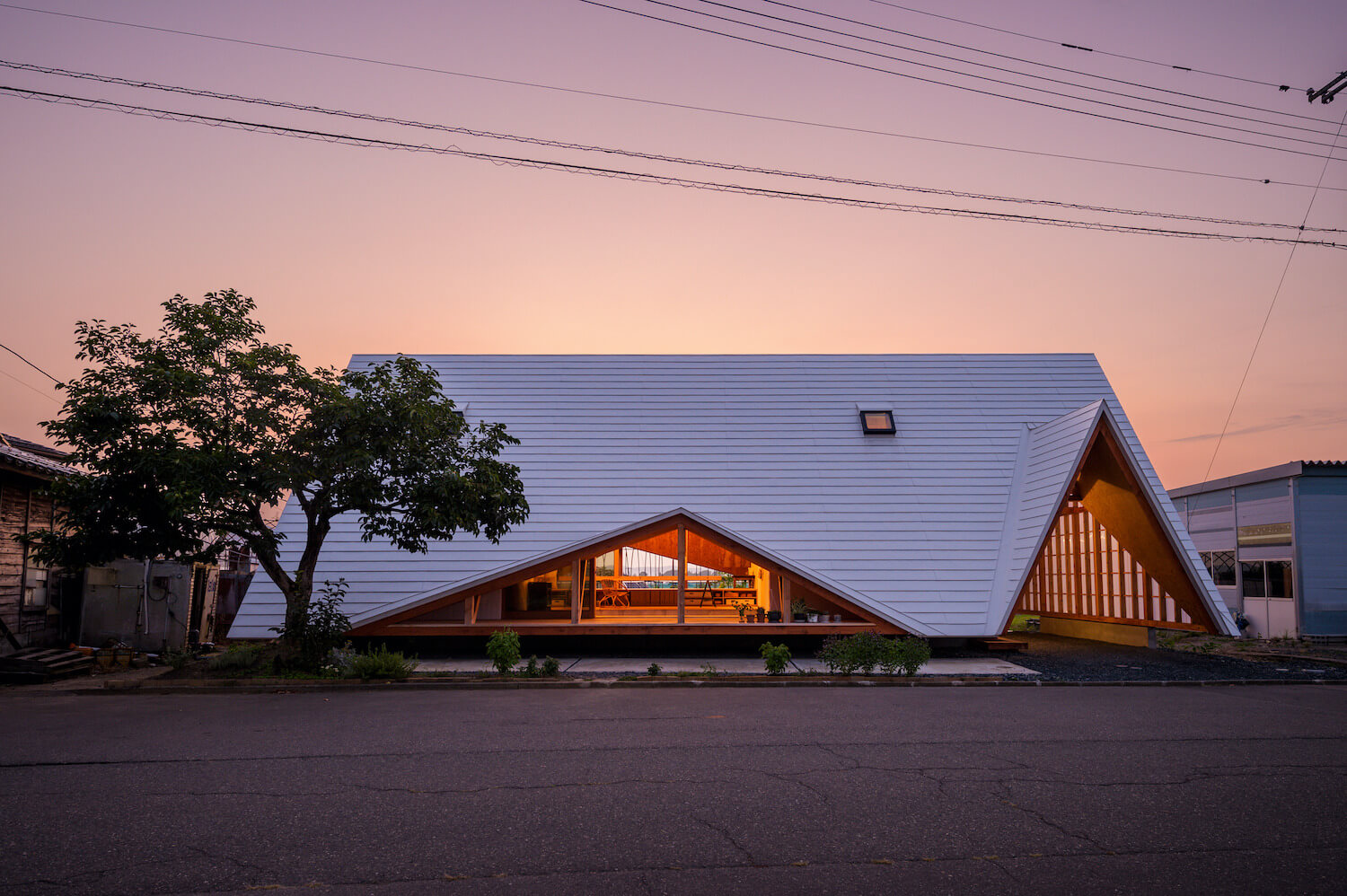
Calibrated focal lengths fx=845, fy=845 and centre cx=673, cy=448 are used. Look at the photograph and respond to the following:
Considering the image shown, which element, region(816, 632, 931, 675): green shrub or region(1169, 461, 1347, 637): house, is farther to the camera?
region(1169, 461, 1347, 637): house

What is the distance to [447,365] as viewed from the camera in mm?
22219

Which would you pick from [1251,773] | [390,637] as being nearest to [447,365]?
[390,637]

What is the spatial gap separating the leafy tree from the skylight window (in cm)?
1012

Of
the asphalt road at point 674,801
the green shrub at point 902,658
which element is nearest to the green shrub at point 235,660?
the asphalt road at point 674,801

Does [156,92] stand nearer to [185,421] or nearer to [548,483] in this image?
[185,421]

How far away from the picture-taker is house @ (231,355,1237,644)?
1616 centimetres

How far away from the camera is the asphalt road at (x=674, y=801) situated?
4668 mm

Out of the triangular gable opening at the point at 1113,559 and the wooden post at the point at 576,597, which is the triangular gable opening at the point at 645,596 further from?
the triangular gable opening at the point at 1113,559

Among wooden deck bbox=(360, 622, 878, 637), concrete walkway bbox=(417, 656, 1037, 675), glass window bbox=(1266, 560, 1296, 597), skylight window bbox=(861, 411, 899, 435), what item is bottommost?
concrete walkway bbox=(417, 656, 1037, 675)

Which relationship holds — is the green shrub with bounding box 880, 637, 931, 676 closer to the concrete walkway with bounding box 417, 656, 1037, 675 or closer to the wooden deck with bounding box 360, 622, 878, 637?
the concrete walkway with bounding box 417, 656, 1037, 675

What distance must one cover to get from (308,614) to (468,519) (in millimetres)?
2956

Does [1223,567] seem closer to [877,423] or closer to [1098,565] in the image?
[1098,565]

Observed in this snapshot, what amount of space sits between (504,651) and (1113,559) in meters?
13.8

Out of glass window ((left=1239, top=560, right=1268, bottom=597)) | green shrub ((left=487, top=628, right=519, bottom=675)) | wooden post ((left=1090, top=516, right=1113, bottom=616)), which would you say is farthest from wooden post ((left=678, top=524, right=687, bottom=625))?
glass window ((left=1239, top=560, right=1268, bottom=597))
